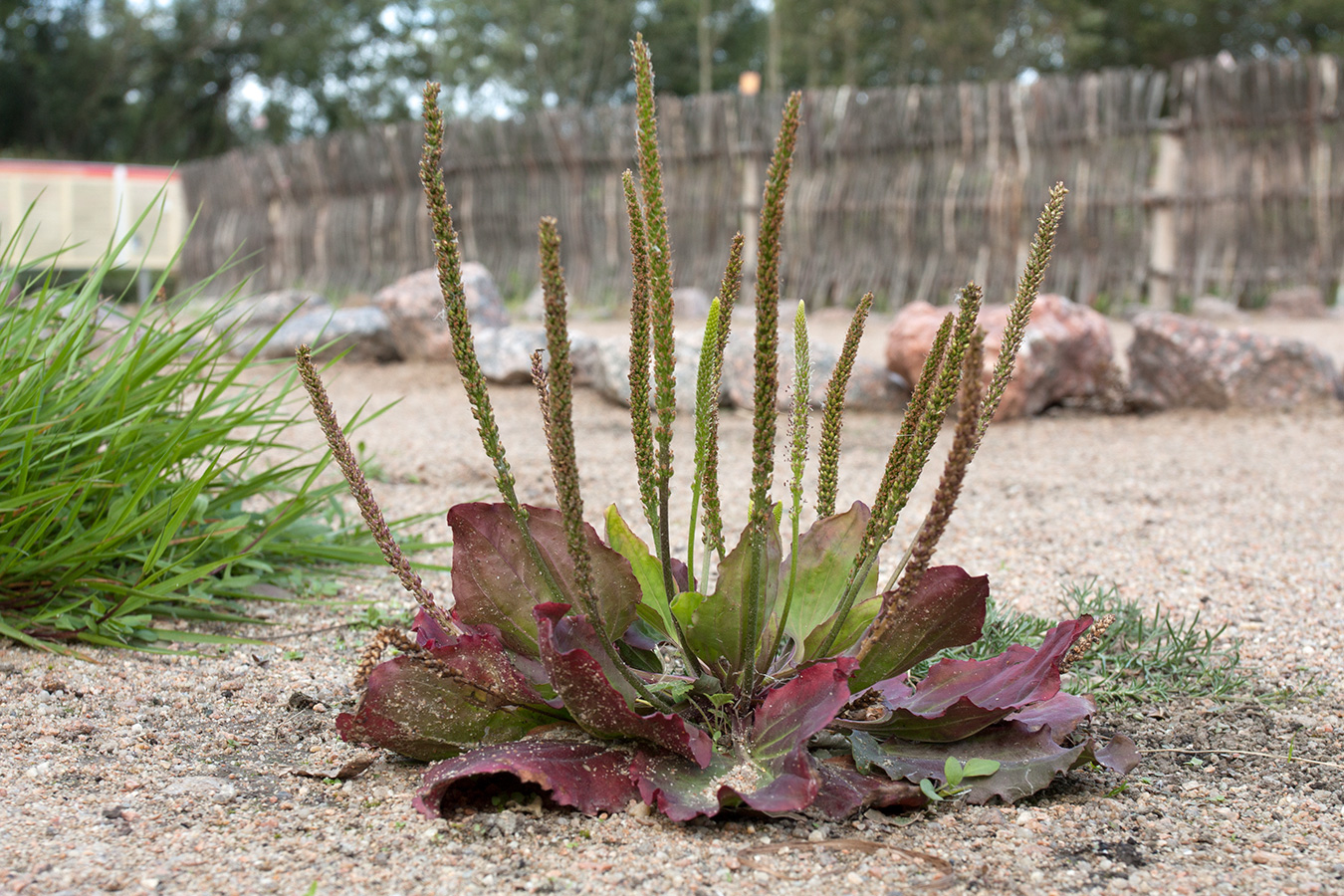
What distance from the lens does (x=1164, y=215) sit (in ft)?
26.0

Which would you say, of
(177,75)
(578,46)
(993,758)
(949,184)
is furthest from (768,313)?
(578,46)

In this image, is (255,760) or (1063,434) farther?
(1063,434)

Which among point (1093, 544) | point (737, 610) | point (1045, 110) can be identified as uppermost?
point (1045, 110)

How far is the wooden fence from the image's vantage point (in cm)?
773

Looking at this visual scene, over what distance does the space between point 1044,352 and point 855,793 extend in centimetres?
391

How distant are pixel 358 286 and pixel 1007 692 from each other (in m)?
10.2

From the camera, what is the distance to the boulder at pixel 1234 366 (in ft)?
16.1

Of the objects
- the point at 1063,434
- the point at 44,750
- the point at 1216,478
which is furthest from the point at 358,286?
the point at 44,750

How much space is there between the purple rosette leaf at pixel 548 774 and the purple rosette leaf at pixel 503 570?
0.18m

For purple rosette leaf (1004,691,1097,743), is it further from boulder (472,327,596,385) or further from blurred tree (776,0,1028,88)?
blurred tree (776,0,1028,88)

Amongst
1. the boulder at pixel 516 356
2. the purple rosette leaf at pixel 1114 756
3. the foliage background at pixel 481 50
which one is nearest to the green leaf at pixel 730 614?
the purple rosette leaf at pixel 1114 756

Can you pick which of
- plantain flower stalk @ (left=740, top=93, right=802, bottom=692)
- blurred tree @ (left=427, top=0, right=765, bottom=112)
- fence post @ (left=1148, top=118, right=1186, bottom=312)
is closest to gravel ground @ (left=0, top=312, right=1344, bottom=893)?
plantain flower stalk @ (left=740, top=93, right=802, bottom=692)

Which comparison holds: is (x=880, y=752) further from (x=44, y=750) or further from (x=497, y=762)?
(x=44, y=750)

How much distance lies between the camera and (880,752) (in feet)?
4.82
